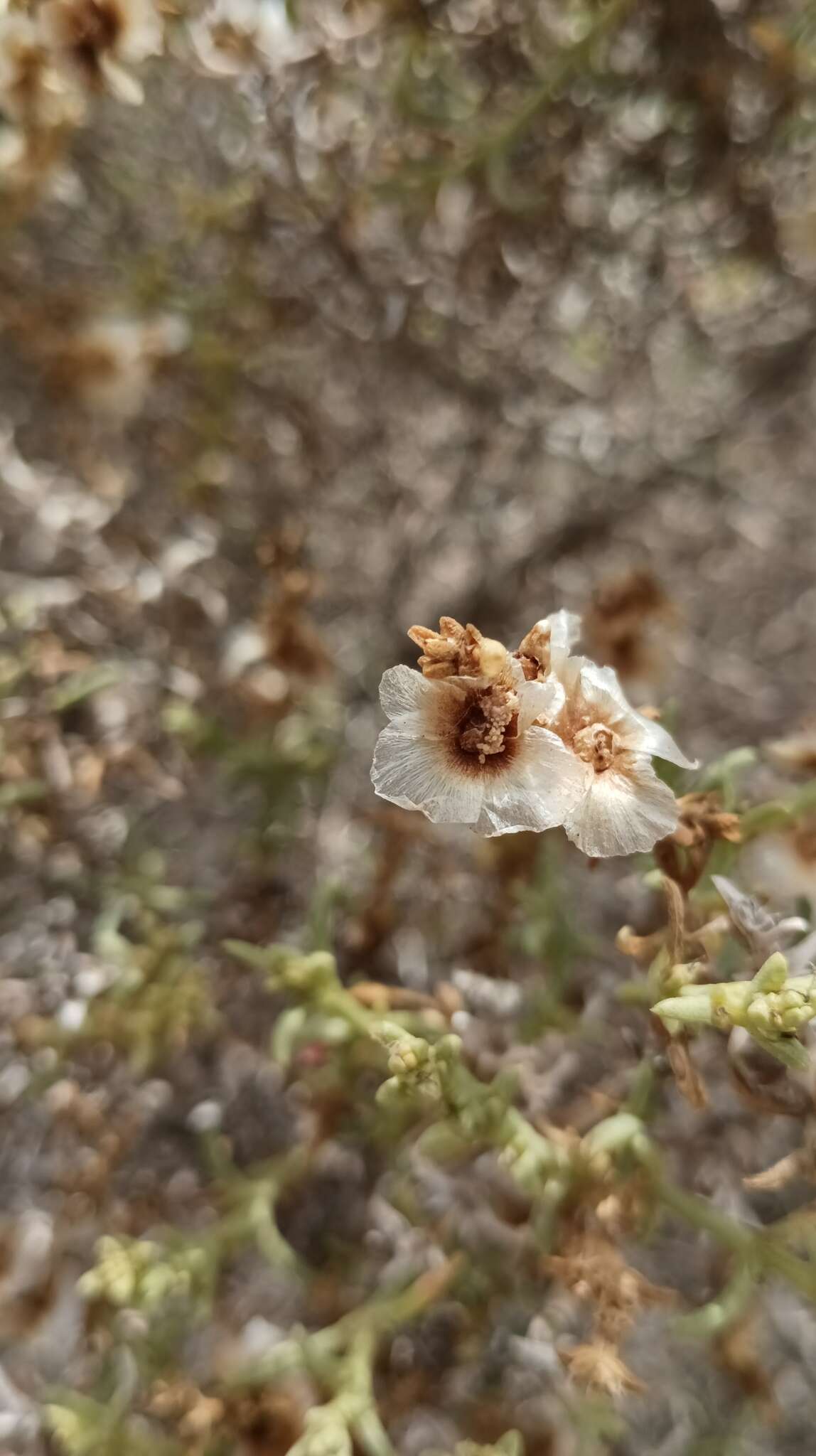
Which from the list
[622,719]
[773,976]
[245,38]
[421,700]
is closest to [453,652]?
[421,700]

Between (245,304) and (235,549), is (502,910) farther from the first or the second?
(245,304)

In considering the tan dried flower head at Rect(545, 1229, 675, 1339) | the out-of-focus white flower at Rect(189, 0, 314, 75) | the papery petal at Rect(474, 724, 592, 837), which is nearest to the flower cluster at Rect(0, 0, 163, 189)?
the out-of-focus white flower at Rect(189, 0, 314, 75)

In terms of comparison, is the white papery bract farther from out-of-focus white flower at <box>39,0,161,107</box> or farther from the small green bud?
out-of-focus white flower at <box>39,0,161,107</box>

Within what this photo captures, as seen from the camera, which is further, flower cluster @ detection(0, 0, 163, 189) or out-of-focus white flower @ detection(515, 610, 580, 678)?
flower cluster @ detection(0, 0, 163, 189)

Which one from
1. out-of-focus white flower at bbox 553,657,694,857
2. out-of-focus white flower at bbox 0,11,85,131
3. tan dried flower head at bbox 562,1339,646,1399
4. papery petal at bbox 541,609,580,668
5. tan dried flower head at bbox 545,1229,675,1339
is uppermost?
out-of-focus white flower at bbox 0,11,85,131

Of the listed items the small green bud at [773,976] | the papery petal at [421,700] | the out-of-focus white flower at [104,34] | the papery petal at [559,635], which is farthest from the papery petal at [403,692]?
the out-of-focus white flower at [104,34]

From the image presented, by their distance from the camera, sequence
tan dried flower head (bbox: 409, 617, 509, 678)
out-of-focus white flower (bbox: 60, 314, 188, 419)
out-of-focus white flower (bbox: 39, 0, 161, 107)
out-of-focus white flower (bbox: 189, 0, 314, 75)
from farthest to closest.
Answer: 1. out-of-focus white flower (bbox: 60, 314, 188, 419)
2. out-of-focus white flower (bbox: 189, 0, 314, 75)
3. out-of-focus white flower (bbox: 39, 0, 161, 107)
4. tan dried flower head (bbox: 409, 617, 509, 678)

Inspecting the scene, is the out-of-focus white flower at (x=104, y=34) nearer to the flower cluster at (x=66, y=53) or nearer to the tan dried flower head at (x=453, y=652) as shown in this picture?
the flower cluster at (x=66, y=53)

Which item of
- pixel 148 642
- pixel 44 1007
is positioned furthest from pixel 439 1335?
pixel 148 642
